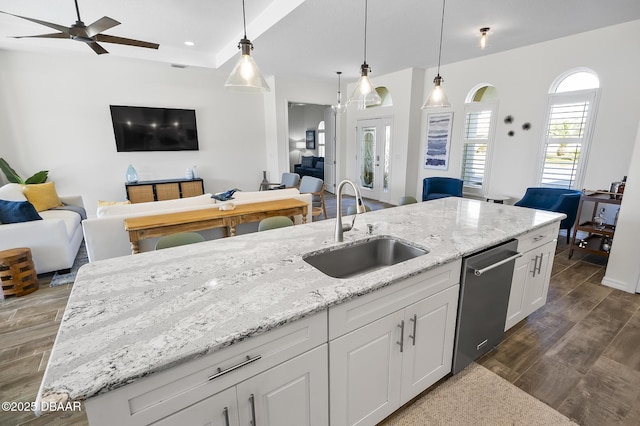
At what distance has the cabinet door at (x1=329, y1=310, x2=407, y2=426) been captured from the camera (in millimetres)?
1205

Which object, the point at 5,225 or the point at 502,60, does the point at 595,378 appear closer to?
the point at 502,60

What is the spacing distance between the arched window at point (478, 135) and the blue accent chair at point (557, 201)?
1039mm

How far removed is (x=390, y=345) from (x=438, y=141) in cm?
529

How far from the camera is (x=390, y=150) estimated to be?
645 centimetres

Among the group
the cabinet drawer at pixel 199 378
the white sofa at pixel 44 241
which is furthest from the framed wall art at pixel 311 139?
the cabinet drawer at pixel 199 378

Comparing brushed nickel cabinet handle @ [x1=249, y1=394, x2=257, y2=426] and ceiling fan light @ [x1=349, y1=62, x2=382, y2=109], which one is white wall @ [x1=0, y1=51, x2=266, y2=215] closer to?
ceiling fan light @ [x1=349, y1=62, x2=382, y2=109]

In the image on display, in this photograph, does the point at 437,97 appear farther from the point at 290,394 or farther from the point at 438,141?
the point at 438,141

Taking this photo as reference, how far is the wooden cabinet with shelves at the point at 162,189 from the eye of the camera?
17.8ft

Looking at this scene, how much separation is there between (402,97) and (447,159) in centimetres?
157

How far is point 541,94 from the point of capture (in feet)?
14.1

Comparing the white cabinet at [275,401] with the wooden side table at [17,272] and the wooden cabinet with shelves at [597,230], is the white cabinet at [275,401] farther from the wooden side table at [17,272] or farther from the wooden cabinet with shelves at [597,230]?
the wooden cabinet with shelves at [597,230]

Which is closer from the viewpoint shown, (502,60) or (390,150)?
(502,60)

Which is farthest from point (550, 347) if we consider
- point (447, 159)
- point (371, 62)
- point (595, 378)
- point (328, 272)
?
point (371, 62)

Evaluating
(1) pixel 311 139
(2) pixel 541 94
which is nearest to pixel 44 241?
(2) pixel 541 94
